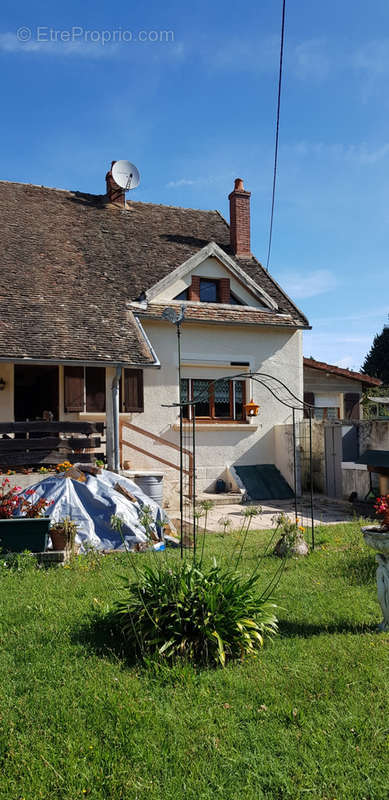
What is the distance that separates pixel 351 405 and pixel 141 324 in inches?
425

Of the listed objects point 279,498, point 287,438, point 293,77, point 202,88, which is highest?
point 293,77

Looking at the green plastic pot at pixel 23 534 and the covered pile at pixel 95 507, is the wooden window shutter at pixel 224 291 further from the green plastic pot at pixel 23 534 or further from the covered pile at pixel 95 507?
the green plastic pot at pixel 23 534

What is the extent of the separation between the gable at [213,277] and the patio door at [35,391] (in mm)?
3265

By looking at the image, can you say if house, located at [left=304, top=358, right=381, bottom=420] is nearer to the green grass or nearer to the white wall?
the white wall

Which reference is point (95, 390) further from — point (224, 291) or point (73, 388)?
point (224, 291)

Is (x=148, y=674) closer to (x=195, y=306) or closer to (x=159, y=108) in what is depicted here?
(x=159, y=108)

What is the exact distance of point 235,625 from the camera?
4430mm

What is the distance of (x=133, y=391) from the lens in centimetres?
1360

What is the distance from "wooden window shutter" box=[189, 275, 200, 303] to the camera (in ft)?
51.0

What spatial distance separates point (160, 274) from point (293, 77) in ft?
21.5

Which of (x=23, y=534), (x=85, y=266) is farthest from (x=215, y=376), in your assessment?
(x=23, y=534)

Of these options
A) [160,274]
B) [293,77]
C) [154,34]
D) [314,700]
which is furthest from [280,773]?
[160,274]

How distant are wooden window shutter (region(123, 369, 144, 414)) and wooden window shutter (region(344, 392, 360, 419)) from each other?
10.8 metres

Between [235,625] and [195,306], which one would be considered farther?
[195,306]
